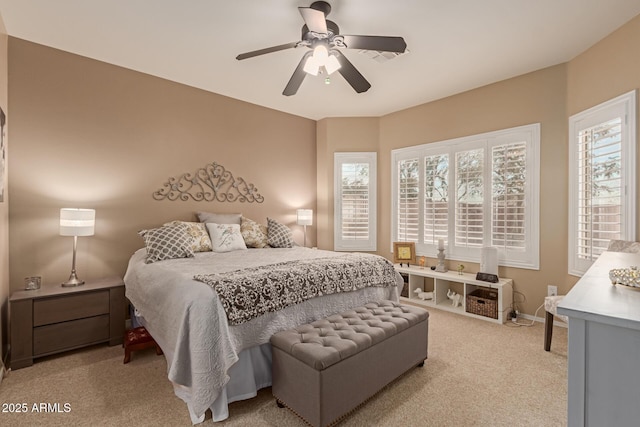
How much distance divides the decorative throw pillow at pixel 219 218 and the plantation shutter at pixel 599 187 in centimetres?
385

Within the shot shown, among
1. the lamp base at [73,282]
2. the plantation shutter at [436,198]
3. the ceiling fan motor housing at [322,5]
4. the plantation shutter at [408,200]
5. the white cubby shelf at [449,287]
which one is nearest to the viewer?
the ceiling fan motor housing at [322,5]

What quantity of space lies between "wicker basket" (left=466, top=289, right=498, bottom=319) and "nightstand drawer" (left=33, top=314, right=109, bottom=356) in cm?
390

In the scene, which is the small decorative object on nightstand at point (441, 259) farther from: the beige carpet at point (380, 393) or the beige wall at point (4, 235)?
the beige wall at point (4, 235)

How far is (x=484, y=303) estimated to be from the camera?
360cm

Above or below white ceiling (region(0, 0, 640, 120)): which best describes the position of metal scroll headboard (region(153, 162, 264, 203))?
below

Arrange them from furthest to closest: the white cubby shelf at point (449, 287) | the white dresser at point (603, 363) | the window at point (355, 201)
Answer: the window at point (355, 201)
the white cubby shelf at point (449, 287)
the white dresser at point (603, 363)

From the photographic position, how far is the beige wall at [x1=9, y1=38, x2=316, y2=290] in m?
2.90

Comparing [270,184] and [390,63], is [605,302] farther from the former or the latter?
[270,184]

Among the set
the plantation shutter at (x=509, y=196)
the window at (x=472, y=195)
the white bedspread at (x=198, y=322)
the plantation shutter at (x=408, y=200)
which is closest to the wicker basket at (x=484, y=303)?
the window at (x=472, y=195)

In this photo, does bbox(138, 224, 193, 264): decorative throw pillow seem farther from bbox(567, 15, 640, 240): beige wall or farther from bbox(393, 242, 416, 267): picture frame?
bbox(567, 15, 640, 240): beige wall

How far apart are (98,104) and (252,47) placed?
5.83 ft

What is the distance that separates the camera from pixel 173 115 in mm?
3805

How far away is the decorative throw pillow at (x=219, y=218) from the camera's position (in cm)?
385

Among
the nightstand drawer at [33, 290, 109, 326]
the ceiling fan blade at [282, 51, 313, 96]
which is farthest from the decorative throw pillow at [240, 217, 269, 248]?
the ceiling fan blade at [282, 51, 313, 96]
